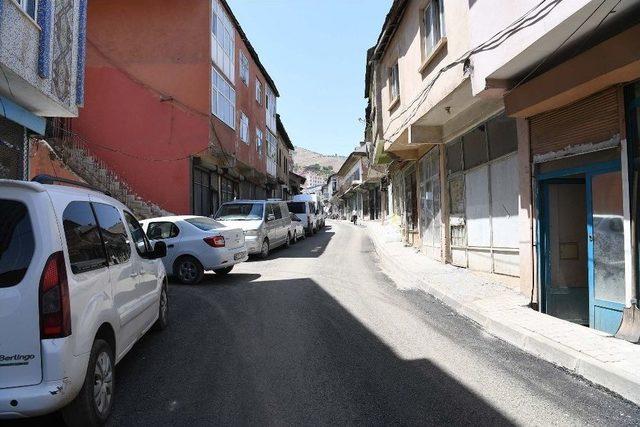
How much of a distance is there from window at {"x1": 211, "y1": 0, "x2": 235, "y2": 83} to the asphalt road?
14.9 m

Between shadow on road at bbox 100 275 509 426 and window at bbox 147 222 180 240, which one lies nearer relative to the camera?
shadow on road at bbox 100 275 509 426

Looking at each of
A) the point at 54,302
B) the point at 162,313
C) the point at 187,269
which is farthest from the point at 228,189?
the point at 54,302

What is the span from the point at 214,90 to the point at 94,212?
16619 mm

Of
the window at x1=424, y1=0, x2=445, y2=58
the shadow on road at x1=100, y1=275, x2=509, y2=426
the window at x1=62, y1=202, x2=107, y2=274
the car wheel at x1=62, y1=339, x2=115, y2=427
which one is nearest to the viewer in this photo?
the car wheel at x1=62, y1=339, x2=115, y2=427

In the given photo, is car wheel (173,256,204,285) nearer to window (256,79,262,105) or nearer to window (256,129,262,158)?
window (256,129,262,158)

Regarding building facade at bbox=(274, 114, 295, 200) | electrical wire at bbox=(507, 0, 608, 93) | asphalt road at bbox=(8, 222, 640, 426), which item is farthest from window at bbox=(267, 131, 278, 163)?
electrical wire at bbox=(507, 0, 608, 93)

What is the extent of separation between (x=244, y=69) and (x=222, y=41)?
4728mm

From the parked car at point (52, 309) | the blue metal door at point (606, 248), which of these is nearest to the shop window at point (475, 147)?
the blue metal door at point (606, 248)

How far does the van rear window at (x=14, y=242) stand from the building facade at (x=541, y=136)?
5.62 metres

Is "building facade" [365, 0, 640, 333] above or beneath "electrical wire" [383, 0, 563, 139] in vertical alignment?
beneath

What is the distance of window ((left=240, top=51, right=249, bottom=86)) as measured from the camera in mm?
24875

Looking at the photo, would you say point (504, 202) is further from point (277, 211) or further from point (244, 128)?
point (244, 128)

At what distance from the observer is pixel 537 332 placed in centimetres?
558

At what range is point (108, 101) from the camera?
1888cm
